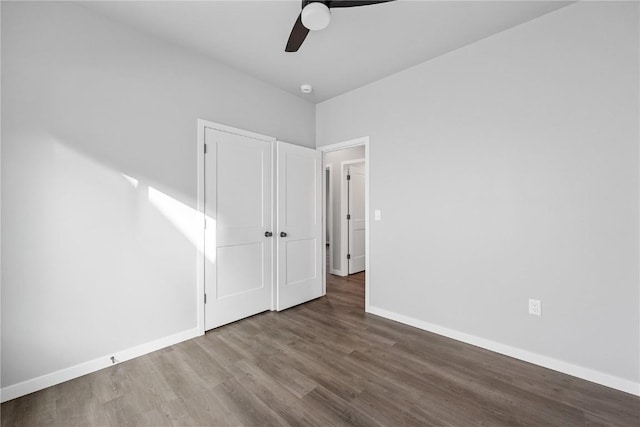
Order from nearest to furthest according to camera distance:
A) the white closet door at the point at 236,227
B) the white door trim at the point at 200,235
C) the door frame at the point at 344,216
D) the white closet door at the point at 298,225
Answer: the white door trim at the point at 200,235
the white closet door at the point at 236,227
the white closet door at the point at 298,225
the door frame at the point at 344,216

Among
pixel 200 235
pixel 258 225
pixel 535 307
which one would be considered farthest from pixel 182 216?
pixel 535 307

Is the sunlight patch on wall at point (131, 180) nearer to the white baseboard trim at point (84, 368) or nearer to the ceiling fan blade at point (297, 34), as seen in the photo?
the white baseboard trim at point (84, 368)

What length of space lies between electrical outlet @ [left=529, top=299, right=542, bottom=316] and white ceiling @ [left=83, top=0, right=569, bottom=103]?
228 centimetres

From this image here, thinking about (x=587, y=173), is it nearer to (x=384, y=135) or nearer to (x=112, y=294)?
(x=384, y=135)

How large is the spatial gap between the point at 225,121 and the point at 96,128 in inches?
44.3

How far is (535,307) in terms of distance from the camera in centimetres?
222

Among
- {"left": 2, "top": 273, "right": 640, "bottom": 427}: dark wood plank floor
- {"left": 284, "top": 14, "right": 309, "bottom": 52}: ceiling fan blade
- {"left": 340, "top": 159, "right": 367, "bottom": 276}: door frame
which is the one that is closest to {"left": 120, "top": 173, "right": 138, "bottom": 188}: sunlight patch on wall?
{"left": 2, "top": 273, "right": 640, "bottom": 427}: dark wood plank floor

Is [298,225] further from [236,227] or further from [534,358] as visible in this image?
[534,358]

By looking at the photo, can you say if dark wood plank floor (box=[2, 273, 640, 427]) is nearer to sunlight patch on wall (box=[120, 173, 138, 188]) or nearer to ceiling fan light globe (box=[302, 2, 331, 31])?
sunlight patch on wall (box=[120, 173, 138, 188])

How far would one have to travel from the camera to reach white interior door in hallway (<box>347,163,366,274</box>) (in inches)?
201

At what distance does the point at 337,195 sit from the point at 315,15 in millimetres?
3621

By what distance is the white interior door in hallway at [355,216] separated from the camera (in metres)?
5.11

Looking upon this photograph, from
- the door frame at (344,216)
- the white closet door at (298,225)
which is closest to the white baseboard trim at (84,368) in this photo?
the white closet door at (298,225)

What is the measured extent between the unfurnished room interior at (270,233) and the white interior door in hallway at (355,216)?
190 centimetres
